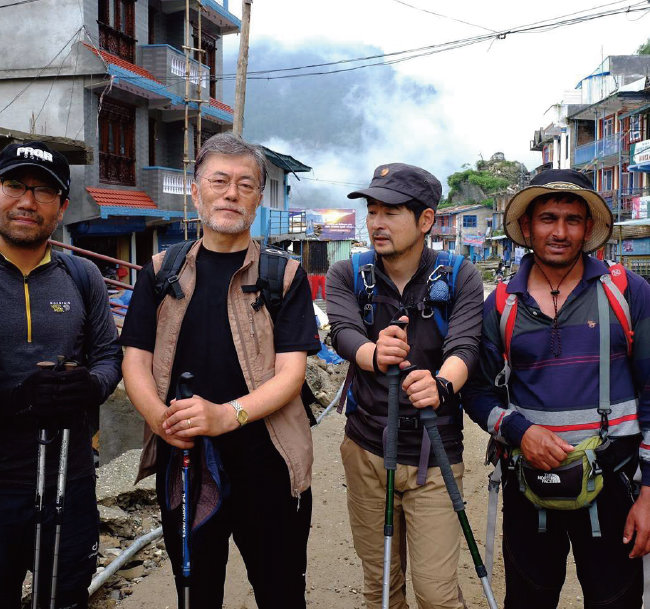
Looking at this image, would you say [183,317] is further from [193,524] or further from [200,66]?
[200,66]

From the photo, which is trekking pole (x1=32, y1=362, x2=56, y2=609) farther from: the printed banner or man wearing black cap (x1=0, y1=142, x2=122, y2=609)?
the printed banner

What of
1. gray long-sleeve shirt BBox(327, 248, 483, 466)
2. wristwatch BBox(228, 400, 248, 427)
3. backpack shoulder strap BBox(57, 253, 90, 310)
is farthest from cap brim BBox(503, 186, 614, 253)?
backpack shoulder strap BBox(57, 253, 90, 310)

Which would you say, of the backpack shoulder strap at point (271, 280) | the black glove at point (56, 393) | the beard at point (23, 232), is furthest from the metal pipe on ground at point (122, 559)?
the backpack shoulder strap at point (271, 280)

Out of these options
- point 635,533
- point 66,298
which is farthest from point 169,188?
point 635,533

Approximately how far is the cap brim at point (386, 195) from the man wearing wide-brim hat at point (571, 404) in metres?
0.52

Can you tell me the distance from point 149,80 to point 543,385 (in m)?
16.3

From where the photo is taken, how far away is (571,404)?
252 centimetres

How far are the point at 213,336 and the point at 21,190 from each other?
3.49 feet

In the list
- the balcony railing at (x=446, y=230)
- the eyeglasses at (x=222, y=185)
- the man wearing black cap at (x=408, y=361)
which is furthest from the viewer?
the balcony railing at (x=446, y=230)

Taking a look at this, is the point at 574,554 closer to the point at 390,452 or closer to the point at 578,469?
the point at 578,469

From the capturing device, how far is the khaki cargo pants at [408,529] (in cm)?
274

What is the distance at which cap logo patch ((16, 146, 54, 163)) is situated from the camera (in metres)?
2.63

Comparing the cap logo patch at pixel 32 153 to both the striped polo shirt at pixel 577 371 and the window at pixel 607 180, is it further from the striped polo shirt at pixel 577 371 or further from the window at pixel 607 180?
the window at pixel 607 180

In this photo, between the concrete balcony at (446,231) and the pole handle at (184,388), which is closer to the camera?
the pole handle at (184,388)
